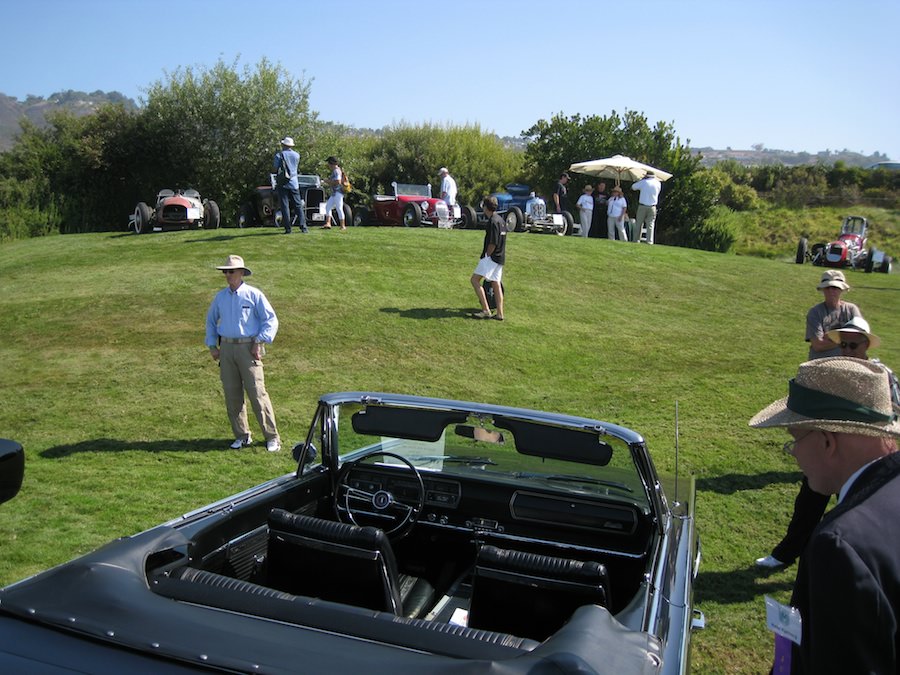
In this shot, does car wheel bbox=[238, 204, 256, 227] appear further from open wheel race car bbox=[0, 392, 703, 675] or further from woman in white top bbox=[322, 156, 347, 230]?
open wheel race car bbox=[0, 392, 703, 675]

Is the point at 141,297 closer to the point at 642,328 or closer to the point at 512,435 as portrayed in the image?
the point at 642,328

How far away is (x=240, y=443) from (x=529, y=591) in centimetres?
533

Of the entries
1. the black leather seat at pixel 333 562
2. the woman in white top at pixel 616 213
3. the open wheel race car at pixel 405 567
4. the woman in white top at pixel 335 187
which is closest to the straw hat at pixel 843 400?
the open wheel race car at pixel 405 567

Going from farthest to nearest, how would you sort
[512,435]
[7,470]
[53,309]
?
[53,309], [512,435], [7,470]

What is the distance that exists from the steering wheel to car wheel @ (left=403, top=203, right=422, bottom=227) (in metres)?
17.2

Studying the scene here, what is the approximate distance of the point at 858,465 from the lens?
205 cm

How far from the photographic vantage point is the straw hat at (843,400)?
2041 millimetres

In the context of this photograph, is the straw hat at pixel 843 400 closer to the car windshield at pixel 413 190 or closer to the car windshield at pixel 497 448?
the car windshield at pixel 497 448

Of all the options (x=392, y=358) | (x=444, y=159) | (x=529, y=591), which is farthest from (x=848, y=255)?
(x=529, y=591)

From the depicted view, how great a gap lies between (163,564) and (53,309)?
1068 cm

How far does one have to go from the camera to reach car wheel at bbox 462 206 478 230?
22.1m

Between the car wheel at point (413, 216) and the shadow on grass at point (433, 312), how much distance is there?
9055mm

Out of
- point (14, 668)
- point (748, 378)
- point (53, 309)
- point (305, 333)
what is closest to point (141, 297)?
point (53, 309)

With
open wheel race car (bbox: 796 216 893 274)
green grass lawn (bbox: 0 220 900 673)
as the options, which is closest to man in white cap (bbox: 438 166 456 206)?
green grass lawn (bbox: 0 220 900 673)
